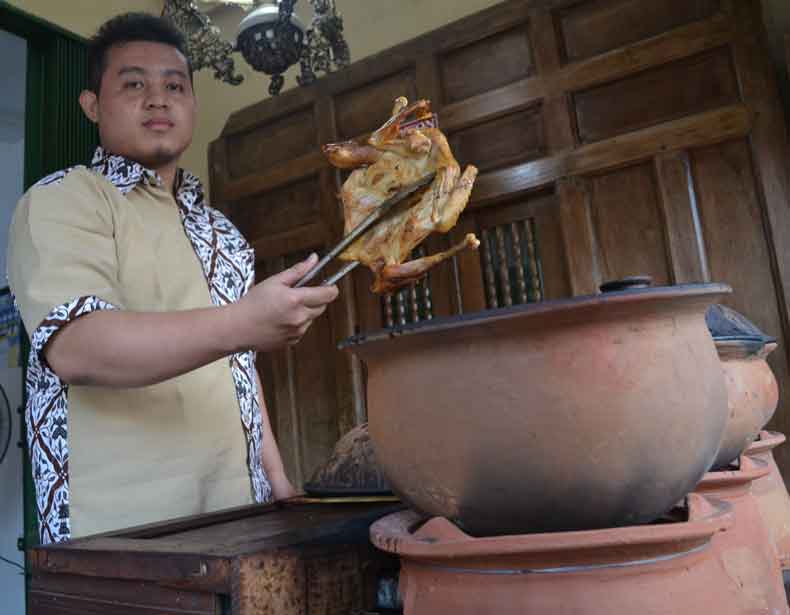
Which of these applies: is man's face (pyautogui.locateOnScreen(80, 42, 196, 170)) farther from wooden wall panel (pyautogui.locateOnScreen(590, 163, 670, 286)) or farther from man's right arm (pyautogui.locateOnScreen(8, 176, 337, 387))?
wooden wall panel (pyautogui.locateOnScreen(590, 163, 670, 286))

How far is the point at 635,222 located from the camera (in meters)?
2.27

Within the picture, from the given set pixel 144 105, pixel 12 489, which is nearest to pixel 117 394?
pixel 144 105

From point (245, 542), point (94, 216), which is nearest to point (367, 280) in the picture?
point (94, 216)

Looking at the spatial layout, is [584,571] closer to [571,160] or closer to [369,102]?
[571,160]

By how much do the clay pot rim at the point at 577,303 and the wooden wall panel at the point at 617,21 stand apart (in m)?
2.00

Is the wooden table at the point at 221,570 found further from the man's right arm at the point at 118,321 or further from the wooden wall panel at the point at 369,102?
the wooden wall panel at the point at 369,102

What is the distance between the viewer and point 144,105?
52.4 inches

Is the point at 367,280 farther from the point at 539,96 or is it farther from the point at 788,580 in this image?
the point at 788,580

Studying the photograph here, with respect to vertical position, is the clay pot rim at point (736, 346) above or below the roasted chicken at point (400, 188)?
below

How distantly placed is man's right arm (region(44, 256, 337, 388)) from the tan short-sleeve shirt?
0.05m

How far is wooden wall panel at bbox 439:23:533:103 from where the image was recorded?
2494 millimetres

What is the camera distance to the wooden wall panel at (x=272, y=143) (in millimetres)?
3031

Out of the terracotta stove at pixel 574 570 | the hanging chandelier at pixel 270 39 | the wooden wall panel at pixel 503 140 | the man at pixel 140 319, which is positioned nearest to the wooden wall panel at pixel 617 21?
the wooden wall panel at pixel 503 140

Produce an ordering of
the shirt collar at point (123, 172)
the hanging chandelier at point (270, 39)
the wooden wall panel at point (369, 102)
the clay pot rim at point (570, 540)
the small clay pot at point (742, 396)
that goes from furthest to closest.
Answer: the wooden wall panel at point (369, 102), the hanging chandelier at point (270, 39), the shirt collar at point (123, 172), the small clay pot at point (742, 396), the clay pot rim at point (570, 540)
